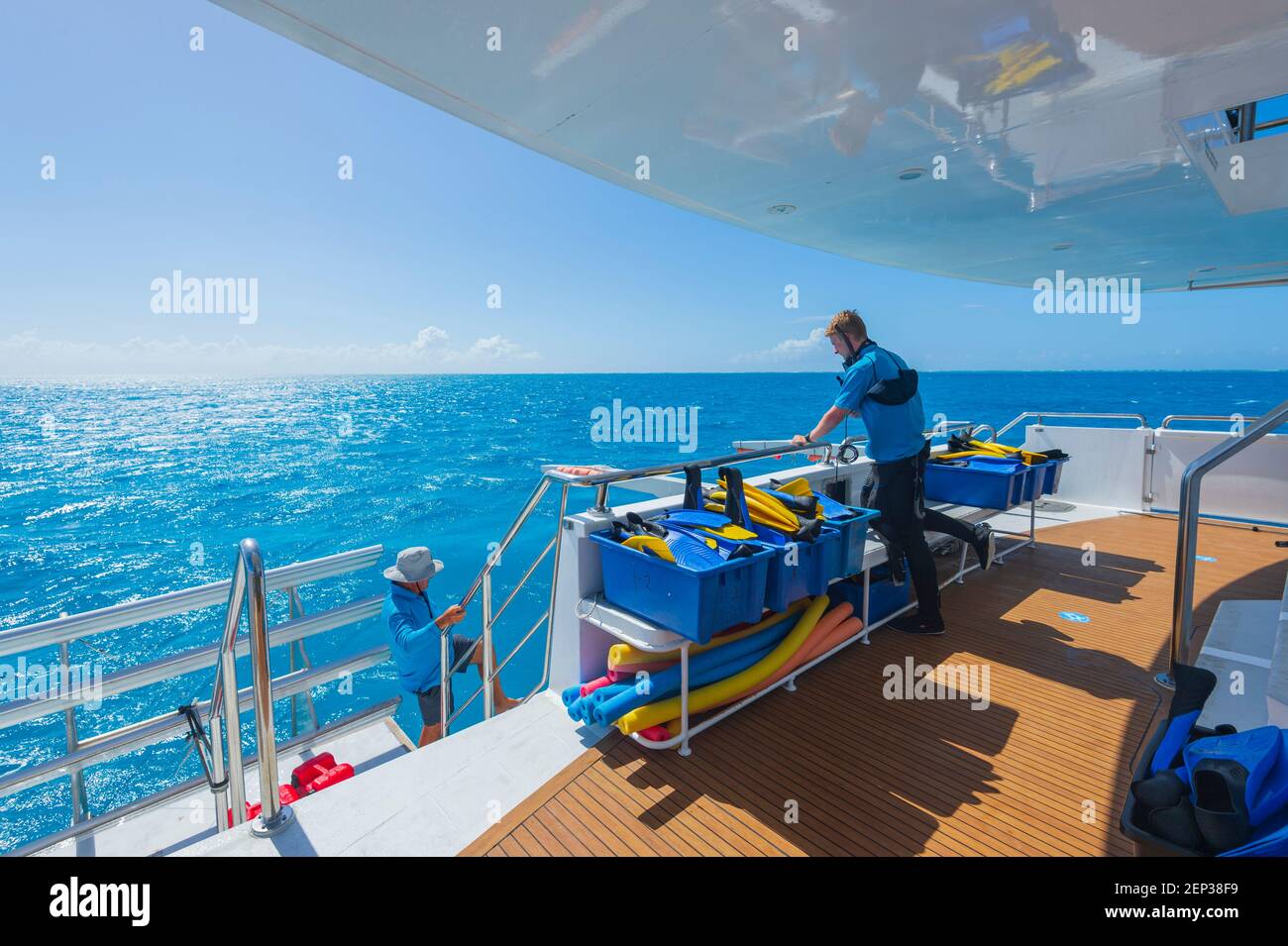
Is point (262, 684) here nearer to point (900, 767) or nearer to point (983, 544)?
point (900, 767)

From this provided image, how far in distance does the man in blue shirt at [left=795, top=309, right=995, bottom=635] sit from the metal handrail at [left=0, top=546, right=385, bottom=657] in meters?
2.94

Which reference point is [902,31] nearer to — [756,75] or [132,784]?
[756,75]

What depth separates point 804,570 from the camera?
113 inches

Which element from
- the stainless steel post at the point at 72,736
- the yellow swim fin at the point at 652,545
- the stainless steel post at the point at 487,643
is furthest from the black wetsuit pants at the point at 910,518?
the stainless steel post at the point at 72,736

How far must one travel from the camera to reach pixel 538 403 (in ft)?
209

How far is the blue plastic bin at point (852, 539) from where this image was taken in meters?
3.03

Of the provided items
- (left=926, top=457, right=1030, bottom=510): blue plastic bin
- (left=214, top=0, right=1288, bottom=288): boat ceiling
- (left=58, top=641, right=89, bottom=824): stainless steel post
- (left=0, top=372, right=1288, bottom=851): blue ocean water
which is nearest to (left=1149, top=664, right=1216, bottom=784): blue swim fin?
(left=926, top=457, right=1030, bottom=510): blue plastic bin

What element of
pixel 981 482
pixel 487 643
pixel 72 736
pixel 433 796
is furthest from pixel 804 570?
pixel 72 736

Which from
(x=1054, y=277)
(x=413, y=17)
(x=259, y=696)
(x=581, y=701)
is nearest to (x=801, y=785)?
(x=581, y=701)

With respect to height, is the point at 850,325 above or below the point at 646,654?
above

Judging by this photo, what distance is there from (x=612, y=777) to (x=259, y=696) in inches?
54.4

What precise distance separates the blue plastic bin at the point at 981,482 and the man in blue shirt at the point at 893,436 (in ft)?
4.30

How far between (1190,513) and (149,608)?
16.2ft

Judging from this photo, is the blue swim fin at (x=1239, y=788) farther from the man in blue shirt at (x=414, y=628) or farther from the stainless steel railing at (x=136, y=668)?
the man in blue shirt at (x=414, y=628)
